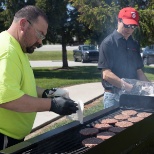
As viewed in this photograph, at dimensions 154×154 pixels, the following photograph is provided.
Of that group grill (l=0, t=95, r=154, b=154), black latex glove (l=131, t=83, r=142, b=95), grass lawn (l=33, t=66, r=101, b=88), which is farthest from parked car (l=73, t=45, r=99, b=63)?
grill (l=0, t=95, r=154, b=154)

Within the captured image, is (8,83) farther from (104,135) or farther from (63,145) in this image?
(104,135)

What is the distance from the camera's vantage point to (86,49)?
83.5ft

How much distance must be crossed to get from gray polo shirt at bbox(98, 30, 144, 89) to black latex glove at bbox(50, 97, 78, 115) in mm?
1255

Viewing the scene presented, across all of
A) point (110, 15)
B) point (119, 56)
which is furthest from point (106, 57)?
point (110, 15)

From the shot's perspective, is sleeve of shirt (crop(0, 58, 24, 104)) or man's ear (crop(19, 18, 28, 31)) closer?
sleeve of shirt (crop(0, 58, 24, 104))

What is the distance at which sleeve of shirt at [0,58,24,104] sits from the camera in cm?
198

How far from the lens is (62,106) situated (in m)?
2.21

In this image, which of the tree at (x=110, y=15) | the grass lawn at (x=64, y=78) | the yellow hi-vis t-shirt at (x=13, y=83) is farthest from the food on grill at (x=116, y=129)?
the tree at (x=110, y=15)

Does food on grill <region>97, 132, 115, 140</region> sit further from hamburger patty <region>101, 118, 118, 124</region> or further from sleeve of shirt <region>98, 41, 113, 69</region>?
sleeve of shirt <region>98, 41, 113, 69</region>

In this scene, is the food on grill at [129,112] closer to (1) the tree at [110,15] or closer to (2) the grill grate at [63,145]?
(2) the grill grate at [63,145]

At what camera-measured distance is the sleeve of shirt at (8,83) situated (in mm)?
1984

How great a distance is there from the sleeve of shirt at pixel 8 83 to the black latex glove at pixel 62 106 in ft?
0.89

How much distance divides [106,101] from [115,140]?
5.28 ft

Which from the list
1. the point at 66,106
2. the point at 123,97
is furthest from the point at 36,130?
the point at 66,106
